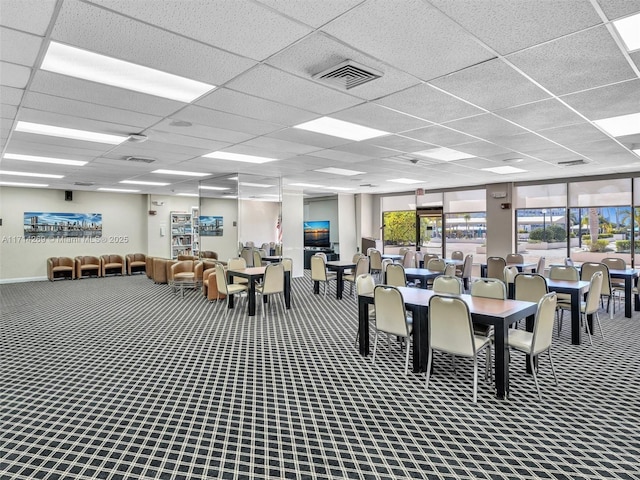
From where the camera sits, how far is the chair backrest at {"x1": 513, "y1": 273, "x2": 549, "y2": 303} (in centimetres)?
536

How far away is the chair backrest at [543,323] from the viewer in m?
3.54

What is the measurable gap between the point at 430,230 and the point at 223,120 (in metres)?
10.2

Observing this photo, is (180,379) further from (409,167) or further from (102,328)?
(409,167)

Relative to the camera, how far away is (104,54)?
274 cm

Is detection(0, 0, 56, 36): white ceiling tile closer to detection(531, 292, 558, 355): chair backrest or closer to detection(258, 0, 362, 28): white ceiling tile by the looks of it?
detection(258, 0, 362, 28): white ceiling tile

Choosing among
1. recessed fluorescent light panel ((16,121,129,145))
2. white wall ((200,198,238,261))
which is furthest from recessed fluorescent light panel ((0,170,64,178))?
recessed fluorescent light panel ((16,121,129,145))

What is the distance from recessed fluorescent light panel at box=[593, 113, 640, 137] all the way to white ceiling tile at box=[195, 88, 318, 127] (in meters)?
3.50

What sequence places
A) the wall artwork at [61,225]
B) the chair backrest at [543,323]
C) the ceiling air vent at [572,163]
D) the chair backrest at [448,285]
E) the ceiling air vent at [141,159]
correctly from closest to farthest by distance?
the chair backrest at [543,323] < the chair backrest at [448,285] < the ceiling air vent at [141,159] < the ceiling air vent at [572,163] < the wall artwork at [61,225]

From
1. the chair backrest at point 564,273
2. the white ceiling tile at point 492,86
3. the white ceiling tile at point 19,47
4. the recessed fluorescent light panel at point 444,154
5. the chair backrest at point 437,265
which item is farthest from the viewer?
the chair backrest at point 437,265

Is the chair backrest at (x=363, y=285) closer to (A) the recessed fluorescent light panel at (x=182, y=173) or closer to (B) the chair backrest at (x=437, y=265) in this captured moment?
(B) the chair backrest at (x=437, y=265)

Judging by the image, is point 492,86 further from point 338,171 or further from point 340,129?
point 338,171

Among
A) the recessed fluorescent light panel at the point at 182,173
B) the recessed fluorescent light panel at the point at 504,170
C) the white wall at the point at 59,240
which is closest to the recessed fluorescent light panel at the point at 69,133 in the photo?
the recessed fluorescent light panel at the point at 182,173

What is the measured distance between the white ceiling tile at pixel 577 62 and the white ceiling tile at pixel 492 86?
0.37ft

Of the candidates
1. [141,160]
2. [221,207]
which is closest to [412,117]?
[141,160]
